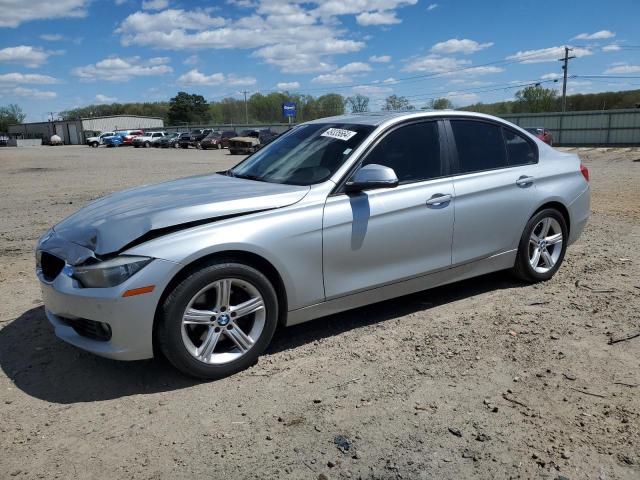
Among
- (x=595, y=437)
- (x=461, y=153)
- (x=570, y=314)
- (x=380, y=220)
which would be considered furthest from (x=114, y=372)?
(x=570, y=314)

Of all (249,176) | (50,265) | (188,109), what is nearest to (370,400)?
(249,176)

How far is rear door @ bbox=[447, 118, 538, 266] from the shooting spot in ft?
15.1

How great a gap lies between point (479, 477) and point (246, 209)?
2116 mm

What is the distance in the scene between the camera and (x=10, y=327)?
4.52 metres

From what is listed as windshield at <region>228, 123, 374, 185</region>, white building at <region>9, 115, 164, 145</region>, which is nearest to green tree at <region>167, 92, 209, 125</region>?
white building at <region>9, 115, 164, 145</region>

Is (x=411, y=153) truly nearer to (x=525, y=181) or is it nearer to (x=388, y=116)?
(x=388, y=116)

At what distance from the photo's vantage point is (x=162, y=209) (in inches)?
140

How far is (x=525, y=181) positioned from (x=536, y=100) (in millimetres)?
74347

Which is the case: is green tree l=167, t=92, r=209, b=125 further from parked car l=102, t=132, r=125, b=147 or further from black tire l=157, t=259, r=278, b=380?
black tire l=157, t=259, r=278, b=380

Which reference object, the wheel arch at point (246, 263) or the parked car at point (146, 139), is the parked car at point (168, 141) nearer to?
the parked car at point (146, 139)

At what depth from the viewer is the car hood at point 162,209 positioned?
3400 mm

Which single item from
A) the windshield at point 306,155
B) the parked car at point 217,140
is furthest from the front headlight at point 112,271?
the parked car at point 217,140

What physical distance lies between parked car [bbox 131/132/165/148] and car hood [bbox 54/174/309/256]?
57.2 m

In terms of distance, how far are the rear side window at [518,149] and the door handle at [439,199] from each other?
1009mm
